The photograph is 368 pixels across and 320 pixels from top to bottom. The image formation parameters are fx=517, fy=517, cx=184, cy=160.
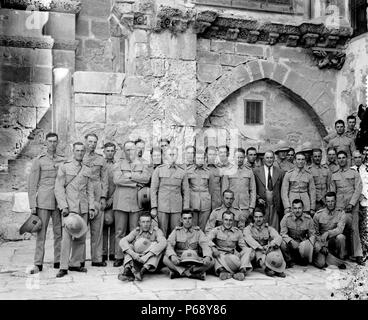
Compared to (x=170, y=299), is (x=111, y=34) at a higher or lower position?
higher

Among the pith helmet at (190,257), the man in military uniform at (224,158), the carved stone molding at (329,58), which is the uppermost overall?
the carved stone molding at (329,58)

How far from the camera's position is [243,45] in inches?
375

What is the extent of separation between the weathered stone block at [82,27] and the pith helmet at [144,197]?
4.91 meters

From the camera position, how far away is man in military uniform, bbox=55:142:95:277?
6.94m

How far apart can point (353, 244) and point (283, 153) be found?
6.42 feet

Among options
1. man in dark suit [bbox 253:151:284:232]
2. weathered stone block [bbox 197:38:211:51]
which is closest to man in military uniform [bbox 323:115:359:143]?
man in dark suit [bbox 253:151:284:232]

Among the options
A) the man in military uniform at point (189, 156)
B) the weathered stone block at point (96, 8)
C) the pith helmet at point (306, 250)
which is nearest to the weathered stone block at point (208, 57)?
the man in military uniform at point (189, 156)

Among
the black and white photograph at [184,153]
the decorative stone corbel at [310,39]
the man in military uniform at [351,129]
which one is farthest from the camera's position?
the decorative stone corbel at [310,39]

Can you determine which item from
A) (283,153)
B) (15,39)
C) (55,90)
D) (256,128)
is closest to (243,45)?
(256,128)

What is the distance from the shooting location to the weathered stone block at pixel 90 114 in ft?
27.6

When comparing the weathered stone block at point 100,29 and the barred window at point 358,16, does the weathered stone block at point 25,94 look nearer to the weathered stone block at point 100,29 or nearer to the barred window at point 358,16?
the weathered stone block at point 100,29

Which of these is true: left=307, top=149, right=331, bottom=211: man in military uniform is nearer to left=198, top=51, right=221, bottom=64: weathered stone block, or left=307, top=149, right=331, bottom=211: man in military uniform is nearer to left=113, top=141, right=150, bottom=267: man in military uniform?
left=198, top=51, right=221, bottom=64: weathered stone block

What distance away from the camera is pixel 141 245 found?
6.79 m

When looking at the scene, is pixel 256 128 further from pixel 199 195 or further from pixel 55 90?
pixel 55 90
